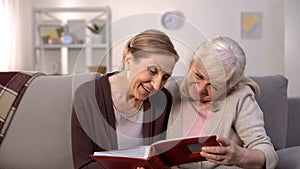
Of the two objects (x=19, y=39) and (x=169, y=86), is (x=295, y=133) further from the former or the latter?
(x=19, y=39)

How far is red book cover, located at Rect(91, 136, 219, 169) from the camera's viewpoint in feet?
3.99

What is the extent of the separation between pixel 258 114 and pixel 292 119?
20.8 inches

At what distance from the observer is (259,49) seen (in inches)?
184

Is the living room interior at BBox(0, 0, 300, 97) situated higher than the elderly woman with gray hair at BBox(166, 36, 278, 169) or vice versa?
the living room interior at BBox(0, 0, 300, 97)

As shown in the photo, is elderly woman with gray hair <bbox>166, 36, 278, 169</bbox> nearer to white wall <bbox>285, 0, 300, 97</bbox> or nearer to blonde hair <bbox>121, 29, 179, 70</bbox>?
blonde hair <bbox>121, 29, 179, 70</bbox>

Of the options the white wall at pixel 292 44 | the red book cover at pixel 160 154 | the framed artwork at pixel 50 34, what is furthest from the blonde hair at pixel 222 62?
the framed artwork at pixel 50 34

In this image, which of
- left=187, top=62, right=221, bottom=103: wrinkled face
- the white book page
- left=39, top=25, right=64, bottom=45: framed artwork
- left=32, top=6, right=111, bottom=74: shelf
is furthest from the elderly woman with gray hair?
left=39, top=25, right=64, bottom=45: framed artwork

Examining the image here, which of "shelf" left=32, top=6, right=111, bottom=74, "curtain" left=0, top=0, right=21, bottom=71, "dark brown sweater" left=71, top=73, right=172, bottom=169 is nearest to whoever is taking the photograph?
"dark brown sweater" left=71, top=73, right=172, bottom=169

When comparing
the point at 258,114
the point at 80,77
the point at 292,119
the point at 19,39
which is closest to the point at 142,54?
the point at 80,77

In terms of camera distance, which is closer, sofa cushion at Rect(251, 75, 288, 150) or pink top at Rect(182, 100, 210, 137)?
pink top at Rect(182, 100, 210, 137)

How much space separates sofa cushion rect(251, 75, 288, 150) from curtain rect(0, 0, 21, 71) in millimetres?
2572

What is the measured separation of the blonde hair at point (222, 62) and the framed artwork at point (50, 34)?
10.6 feet

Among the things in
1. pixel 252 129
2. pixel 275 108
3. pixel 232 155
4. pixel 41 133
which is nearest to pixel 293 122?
pixel 275 108

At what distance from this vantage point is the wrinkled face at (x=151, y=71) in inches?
50.2
